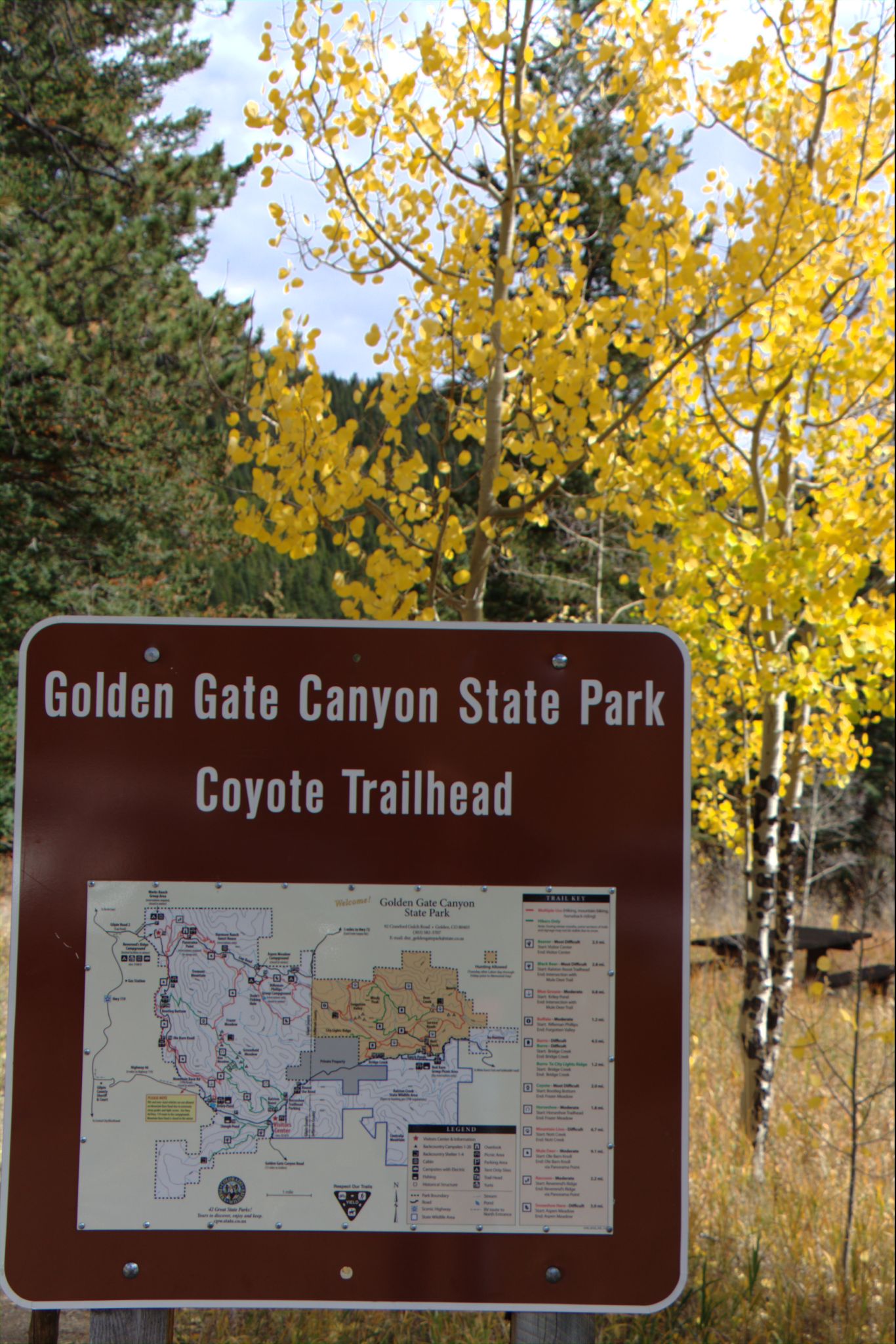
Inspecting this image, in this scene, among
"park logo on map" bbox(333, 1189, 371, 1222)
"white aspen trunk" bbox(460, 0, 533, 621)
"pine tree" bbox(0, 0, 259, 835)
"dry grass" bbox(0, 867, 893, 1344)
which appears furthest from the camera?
"pine tree" bbox(0, 0, 259, 835)

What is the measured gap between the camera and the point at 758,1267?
135 inches

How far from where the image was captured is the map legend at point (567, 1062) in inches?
61.5

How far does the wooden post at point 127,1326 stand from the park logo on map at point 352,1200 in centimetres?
31

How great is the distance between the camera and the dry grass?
10.6 feet

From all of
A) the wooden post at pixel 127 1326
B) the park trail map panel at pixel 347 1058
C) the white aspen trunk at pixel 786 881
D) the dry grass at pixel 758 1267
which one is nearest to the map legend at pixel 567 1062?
the park trail map panel at pixel 347 1058

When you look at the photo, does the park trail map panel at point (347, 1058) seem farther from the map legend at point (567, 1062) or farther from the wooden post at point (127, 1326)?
the wooden post at point (127, 1326)

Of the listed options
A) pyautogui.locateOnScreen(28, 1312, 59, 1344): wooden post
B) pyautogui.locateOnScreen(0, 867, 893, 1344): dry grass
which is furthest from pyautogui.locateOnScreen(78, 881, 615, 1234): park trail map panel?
pyautogui.locateOnScreen(0, 867, 893, 1344): dry grass

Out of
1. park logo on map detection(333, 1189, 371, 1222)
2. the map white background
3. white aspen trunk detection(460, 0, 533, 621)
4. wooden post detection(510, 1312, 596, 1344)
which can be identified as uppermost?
white aspen trunk detection(460, 0, 533, 621)

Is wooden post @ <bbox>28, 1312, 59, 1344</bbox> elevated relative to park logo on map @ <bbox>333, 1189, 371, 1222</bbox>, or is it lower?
lower

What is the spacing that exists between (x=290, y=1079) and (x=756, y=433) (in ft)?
15.1

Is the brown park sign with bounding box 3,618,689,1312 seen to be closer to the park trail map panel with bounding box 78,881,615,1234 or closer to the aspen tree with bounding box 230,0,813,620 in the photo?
the park trail map panel with bounding box 78,881,615,1234

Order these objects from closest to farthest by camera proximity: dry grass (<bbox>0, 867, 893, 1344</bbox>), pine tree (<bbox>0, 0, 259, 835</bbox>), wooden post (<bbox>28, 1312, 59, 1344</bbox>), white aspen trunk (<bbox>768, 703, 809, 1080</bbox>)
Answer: wooden post (<bbox>28, 1312, 59, 1344</bbox>) → dry grass (<bbox>0, 867, 893, 1344</bbox>) → white aspen trunk (<bbox>768, 703, 809, 1080</bbox>) → pine tree (<bbox>0, 0, 259, 835</bbox>)

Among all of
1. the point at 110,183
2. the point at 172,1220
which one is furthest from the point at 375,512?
the point at 110,183

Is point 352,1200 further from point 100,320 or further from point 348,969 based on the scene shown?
point 100,320
